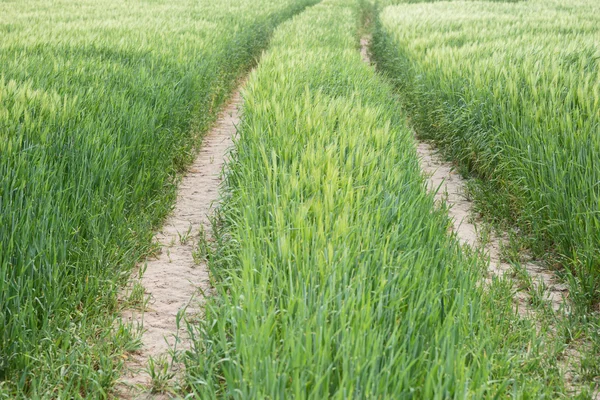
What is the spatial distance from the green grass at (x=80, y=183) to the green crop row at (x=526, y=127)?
2.15m

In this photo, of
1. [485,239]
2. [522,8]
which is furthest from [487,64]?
[522,8]

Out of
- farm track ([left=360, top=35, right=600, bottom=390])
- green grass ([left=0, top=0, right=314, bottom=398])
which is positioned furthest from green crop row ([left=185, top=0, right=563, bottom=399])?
green grass ([left=0, top=0, right=314, bottom=398])

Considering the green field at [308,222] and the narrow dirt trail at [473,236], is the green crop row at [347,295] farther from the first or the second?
the narrow dirt trail at [473,236]

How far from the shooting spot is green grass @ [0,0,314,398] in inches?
88.4

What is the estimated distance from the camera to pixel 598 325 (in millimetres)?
2486

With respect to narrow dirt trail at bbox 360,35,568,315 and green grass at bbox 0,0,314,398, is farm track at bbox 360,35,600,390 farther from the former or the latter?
green grass at bbox 0,0,314,398

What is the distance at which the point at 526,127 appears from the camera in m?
4.10

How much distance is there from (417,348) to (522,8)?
1328 centimetres

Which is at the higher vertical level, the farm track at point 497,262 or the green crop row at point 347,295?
the green crop row at point 347,295

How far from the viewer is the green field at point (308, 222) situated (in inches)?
68.0

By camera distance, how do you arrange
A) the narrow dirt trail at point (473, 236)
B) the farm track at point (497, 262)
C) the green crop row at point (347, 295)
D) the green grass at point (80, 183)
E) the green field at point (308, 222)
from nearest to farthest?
the green crop row at point (347, 295) → the green field at point (308, 222) → the green grass at point (80, 183) → the farm track at point (497, 262) → the narrow dirt trail at point (473, 236)

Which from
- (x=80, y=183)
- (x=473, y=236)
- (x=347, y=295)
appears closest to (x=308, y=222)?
(x=347, y=295)

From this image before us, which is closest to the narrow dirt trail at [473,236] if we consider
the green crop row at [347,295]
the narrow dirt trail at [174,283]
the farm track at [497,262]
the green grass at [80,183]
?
the farm track at [497,262]

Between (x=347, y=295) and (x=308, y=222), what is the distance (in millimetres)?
557
